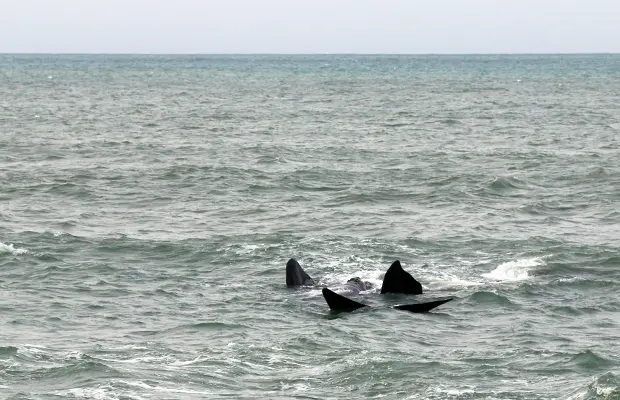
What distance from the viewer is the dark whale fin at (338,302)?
70.3ft

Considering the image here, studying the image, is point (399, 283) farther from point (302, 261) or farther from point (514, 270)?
point (302, 261)

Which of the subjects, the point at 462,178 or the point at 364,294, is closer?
the point at 364,294

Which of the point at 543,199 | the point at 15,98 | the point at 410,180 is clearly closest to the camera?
the point at 543,199

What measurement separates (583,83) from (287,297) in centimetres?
10928

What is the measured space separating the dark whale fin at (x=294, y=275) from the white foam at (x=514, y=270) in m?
3.99

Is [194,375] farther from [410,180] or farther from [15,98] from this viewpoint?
[15,98]

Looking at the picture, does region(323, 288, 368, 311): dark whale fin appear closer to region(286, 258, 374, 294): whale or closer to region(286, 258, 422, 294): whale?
region(286, 258, 422, 294): whale

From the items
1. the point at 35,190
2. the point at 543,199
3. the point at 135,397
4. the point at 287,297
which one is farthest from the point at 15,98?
the point at 135,397

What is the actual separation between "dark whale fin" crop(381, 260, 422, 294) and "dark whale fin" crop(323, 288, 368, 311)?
1.11 m

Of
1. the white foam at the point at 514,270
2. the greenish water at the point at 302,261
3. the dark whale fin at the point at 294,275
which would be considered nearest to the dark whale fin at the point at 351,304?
the greenish water at the point at 302,261

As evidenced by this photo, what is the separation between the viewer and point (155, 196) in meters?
36.9

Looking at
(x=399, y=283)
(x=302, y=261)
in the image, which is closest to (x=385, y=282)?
(x=399, y=283)

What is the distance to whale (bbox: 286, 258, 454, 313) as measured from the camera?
70.9ft

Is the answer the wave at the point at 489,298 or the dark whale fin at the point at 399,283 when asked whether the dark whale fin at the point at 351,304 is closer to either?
the dark whale fin at the point at 399,283
